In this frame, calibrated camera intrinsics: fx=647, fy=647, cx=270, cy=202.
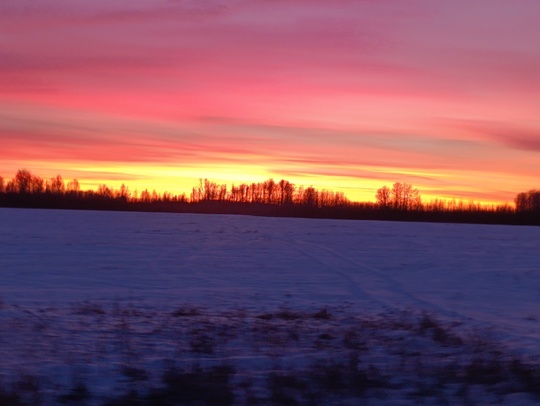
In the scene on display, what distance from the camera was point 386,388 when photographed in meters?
6.19

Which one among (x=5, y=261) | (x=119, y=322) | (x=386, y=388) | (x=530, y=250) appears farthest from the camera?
(x=530, y=250)

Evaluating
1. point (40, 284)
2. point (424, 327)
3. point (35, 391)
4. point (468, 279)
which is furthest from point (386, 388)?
point (468, 279)

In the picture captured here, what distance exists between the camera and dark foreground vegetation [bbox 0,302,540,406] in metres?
5.88

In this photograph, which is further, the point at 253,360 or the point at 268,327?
the point at 268,327

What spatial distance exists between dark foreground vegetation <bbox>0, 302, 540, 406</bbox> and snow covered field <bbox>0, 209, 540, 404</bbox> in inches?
1.0

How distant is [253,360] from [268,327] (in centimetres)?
233

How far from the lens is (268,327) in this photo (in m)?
9.67

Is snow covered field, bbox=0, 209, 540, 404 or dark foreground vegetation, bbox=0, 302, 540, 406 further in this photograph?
snow covered field, bbox=0, 209, 540, 404

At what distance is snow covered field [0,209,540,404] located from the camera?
621 cm

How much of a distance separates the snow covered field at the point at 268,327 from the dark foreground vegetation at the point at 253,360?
1.0 inches

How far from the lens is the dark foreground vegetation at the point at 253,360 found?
5.88 metres

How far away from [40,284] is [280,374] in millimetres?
8989

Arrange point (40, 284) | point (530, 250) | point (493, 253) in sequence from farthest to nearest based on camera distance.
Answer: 1. point (530, 250)
2. point (493, 253)
3. point (40, 284)

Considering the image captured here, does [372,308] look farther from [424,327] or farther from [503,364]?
[503,364]
